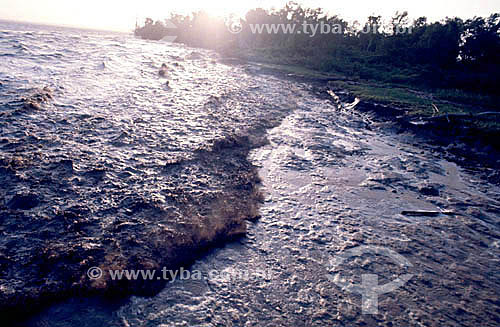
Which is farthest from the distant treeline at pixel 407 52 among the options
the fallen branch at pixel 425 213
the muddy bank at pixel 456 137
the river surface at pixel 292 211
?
the fallen branch at pixel 425 213

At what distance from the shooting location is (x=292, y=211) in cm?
488

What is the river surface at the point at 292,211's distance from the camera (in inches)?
122

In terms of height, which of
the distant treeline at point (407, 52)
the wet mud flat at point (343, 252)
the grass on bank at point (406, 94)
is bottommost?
the wet mud flat at point (343, 252)

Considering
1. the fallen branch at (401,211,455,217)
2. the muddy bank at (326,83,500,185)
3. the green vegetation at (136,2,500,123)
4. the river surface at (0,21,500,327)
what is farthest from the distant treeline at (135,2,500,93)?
the fallen branch at (401,211,455,217)

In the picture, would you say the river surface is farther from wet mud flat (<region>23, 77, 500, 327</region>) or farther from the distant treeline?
the distant treeline

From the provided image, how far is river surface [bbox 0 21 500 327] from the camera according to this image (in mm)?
3104

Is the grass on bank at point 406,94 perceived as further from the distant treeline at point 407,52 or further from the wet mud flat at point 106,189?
the wet mud flat at point 106,189

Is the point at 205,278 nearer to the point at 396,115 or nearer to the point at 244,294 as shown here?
the point at 244,294

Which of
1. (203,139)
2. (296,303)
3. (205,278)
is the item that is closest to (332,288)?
(296,303)

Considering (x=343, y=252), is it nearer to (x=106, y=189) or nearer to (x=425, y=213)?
(x=425, y=213)

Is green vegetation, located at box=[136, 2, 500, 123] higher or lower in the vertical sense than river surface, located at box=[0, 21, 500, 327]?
higher

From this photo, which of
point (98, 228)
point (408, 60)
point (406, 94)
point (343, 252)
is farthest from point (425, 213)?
point (408, 60)

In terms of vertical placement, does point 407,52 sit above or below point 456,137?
above

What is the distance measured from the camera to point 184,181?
5.07 meters
